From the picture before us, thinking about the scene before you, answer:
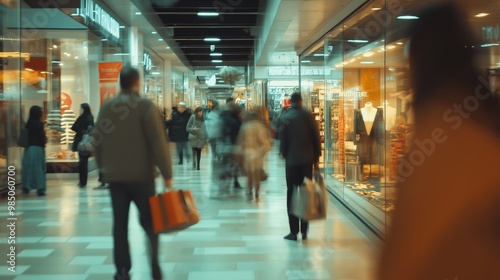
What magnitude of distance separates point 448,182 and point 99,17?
14857 millimetres

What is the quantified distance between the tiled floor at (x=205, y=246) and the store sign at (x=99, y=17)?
5571 millimetres

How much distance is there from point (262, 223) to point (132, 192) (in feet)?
12.8

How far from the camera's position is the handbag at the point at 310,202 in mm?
6520

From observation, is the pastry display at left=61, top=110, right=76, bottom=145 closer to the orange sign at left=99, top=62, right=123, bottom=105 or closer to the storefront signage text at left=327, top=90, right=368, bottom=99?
the orange sign at left=99, top=62, right=123, bottom=105

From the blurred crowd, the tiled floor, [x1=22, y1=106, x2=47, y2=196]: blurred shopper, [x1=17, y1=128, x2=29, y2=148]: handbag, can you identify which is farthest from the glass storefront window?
the blurred crowd

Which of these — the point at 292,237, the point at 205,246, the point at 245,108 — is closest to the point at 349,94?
the point at 245,108

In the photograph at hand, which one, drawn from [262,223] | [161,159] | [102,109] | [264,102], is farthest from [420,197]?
[264,102]

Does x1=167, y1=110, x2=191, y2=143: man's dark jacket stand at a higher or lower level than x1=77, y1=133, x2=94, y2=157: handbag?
higher

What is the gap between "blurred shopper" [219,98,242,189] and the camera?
37.7ft

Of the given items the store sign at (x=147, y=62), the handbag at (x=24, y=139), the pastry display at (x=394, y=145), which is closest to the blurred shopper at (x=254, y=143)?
the pastry display at (x=394, y=145)

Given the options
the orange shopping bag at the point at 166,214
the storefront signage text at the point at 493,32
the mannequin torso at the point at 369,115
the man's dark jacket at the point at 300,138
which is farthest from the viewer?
the mannequin torso at the point at 369,115

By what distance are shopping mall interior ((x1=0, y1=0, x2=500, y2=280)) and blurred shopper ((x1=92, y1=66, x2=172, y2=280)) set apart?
3.00ft

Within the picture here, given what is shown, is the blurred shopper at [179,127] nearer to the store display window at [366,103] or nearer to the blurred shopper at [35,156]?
the store display window at [366,103]

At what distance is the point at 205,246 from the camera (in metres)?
6.85
